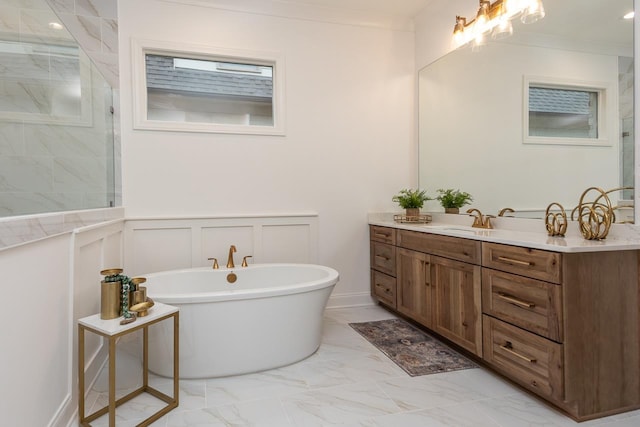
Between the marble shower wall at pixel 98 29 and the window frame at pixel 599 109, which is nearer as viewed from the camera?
the window frame at pixel 599 109

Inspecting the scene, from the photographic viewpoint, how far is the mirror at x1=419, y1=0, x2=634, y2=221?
6.12ft

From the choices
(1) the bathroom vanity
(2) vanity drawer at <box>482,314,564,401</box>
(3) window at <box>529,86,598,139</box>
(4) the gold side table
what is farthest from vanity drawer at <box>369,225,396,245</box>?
(4) the gold side table

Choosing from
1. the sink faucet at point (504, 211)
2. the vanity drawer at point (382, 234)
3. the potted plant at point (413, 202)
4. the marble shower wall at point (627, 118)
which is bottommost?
the vanity drawer at point (382, 234)

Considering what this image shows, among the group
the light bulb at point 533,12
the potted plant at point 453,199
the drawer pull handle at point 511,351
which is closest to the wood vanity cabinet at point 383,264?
the potted plant at point 453,199

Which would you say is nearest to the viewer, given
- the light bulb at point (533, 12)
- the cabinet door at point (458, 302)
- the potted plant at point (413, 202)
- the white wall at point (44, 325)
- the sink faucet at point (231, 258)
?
the white wall at point (44, 325)

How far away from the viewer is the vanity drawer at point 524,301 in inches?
64.7

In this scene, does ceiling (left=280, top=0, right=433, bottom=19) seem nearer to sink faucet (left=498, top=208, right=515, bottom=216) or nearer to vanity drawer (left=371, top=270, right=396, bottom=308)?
sink faucet (left=498, top=208, right=515, bottom=216)

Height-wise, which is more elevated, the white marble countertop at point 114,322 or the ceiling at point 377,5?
the ceiling at point 377,5

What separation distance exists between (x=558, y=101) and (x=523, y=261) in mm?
1060

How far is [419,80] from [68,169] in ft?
9.91

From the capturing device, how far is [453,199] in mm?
3074

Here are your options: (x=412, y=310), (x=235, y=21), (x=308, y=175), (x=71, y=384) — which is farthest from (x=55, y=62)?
(x=412, y=310)

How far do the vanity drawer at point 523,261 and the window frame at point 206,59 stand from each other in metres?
2.00

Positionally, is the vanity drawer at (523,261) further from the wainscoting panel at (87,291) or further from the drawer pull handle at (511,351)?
the wainscoting panel at (87,291)
